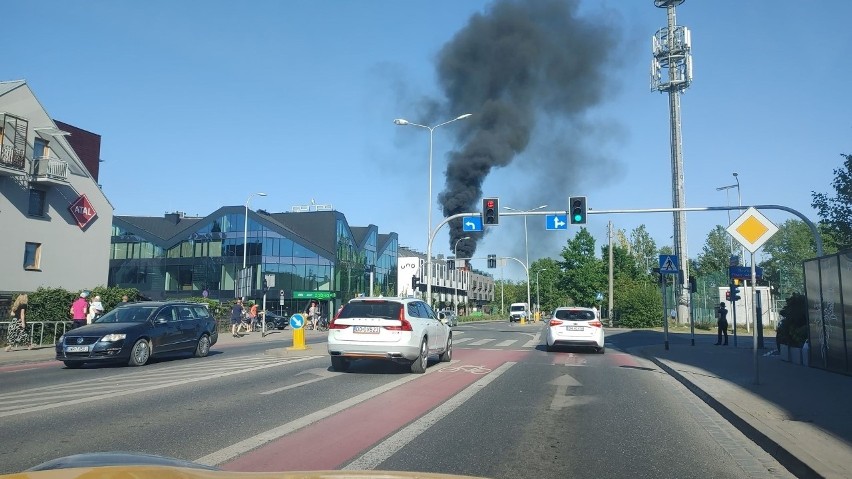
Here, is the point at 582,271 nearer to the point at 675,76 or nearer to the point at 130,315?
the point at 675,76

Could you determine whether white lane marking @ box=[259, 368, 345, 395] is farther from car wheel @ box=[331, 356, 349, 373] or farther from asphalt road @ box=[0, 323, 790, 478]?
car wheel @ box=[331, 356, 349, 373]

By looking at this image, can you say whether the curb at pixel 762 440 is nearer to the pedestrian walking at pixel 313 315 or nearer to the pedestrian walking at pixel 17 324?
the pedestrian walking at pixel 17 324

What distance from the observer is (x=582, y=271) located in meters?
72.6

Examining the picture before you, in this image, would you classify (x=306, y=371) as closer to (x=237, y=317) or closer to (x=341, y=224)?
(x=237, y=317)

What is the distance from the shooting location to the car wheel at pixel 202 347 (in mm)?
18469

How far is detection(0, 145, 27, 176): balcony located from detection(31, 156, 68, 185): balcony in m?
1.10

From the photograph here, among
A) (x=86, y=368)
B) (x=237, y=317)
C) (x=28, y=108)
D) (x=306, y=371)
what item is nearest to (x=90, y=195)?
(x=28, y=108)

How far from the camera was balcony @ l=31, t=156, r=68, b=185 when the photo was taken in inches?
1372

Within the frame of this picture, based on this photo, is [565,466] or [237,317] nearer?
[565,466]

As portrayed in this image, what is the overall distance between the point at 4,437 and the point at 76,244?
34.8 m

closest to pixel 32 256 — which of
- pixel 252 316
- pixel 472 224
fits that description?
pixel 252 316

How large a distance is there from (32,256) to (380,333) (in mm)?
30134

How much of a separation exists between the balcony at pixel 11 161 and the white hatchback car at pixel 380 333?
27139 millimetres

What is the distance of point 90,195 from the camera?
3916cm
